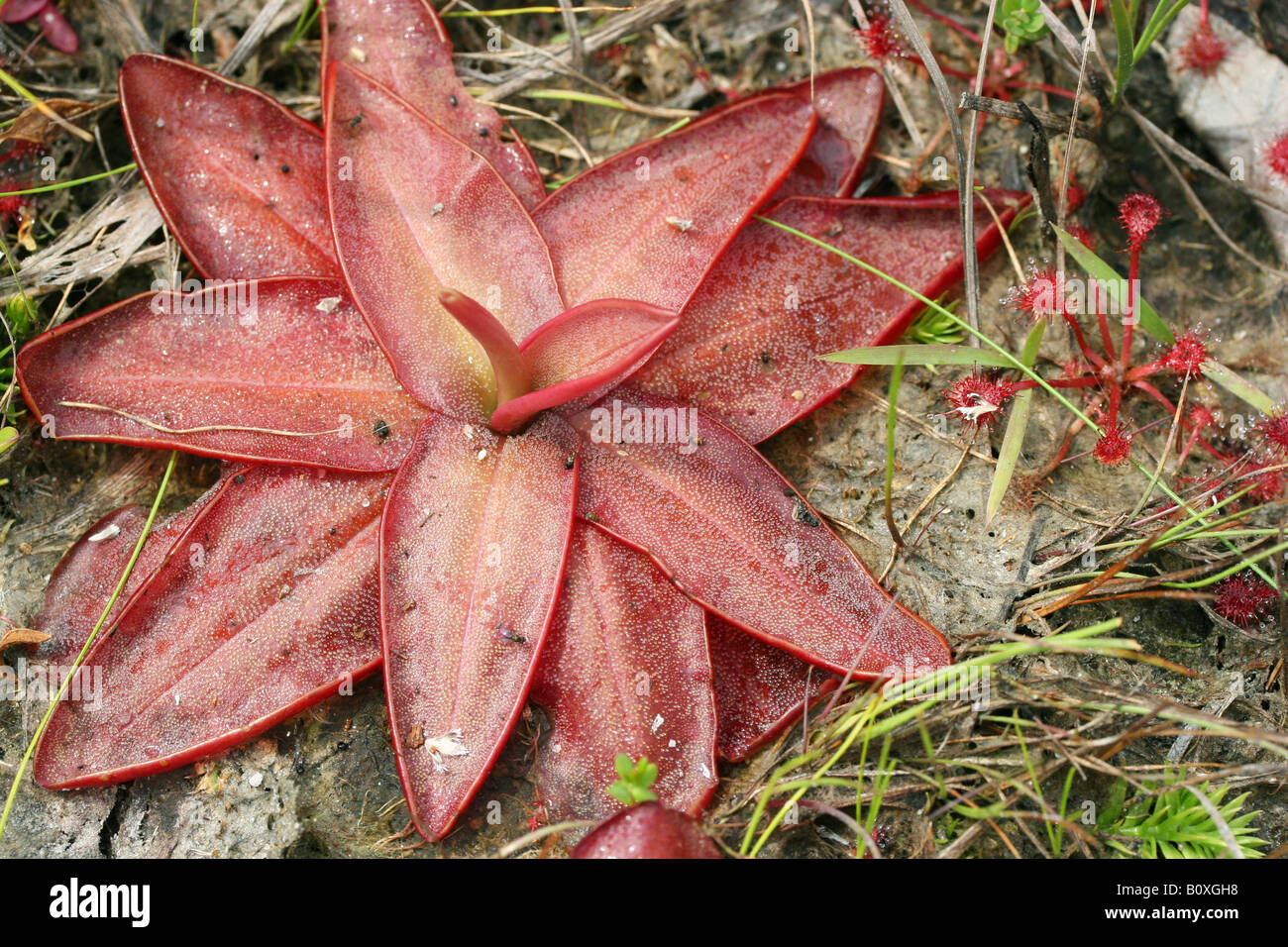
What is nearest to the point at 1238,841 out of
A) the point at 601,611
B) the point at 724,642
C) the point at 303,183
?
the point at 724,642

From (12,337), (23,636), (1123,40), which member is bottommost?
(23,636)

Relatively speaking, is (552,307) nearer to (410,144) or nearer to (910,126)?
(410,144)

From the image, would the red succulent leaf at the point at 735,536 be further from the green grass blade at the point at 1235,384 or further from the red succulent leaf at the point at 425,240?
the green grass blade at the point at 1235,384

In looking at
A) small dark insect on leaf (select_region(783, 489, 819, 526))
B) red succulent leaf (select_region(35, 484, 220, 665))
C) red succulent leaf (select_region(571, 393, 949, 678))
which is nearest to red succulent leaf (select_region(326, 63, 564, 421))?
red succulent leaf (select_region(571, 393, 949, 678))

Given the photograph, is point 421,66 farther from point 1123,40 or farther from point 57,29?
point 1123,40

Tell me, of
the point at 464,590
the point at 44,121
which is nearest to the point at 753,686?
the point at 464,590

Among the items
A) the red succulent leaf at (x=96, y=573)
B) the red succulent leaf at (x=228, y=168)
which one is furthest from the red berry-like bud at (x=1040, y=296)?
the red succulent leaf at (x=96, y=573)

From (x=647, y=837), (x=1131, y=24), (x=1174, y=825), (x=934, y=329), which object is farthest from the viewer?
(x=934, y=329)
